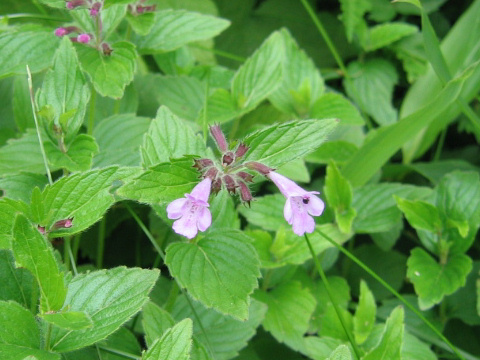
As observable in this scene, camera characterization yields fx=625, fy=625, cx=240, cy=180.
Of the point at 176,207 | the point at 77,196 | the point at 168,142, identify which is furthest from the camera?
the point at 168,142

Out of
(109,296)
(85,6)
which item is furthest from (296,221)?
(85,6)

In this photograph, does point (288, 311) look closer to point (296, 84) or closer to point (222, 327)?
point (222, 327)

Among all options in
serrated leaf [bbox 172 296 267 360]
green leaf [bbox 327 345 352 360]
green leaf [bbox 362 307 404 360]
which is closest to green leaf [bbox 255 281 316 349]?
serrated leaf [bbox 172 296 267 360]

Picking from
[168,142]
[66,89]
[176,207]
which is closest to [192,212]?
[176,207]

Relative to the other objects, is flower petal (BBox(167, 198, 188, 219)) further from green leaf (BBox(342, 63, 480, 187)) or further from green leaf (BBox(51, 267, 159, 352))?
green leaf (BBox(342, 63, 480, 187))

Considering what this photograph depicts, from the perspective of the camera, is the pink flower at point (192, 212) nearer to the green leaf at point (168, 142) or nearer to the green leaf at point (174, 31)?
the green leaf at point (168, 142)

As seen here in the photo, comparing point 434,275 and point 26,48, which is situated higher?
point 26,48
